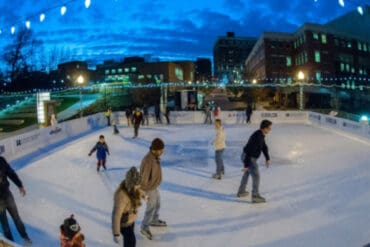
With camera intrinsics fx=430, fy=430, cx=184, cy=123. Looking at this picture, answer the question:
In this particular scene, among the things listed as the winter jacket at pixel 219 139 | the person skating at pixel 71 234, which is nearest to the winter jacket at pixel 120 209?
the person skating at pixel 71 234

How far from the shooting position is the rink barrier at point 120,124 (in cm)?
1582

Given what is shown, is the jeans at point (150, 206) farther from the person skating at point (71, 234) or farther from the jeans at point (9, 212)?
the person skating at point (71, 234)

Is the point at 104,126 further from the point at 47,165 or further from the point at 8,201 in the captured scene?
the point at 8,201

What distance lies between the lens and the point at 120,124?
93.8 feet

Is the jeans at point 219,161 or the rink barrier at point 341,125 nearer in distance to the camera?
the jeans at point 219,161

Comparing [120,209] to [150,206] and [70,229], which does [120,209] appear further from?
[150,206]

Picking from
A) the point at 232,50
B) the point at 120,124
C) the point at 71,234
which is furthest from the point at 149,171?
the point at 232,50

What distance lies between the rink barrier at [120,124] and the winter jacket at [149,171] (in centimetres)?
967

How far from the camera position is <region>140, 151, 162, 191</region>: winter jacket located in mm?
6266

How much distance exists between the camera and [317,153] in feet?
48.9

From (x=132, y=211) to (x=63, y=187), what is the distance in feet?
19.9

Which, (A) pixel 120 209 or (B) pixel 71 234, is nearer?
(B) pixel 71 234

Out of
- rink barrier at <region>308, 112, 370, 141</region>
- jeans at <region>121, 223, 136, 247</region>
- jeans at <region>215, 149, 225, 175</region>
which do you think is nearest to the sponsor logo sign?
jeans at <region>215, 149, 225, 175</region>

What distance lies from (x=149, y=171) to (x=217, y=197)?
10.9ft
